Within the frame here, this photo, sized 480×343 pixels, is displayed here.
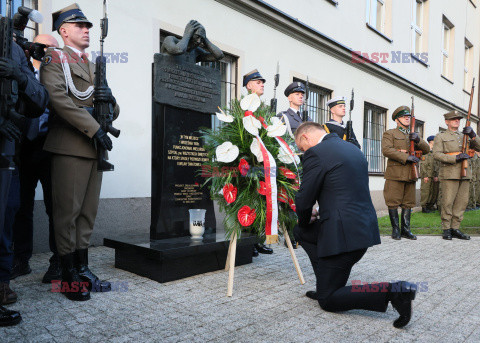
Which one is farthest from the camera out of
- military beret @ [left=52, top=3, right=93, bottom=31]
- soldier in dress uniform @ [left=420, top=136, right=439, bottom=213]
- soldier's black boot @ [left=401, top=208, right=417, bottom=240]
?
soldier in dress uniform @ [left=420, top=136, right=439, bottom=213]

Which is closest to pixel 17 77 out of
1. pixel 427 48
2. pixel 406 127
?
pixel 406 127

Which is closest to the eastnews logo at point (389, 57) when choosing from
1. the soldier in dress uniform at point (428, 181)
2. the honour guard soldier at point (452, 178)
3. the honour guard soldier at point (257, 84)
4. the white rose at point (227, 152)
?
the soldier in dress uniform at point (428, 181)

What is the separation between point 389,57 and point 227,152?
38.2ft

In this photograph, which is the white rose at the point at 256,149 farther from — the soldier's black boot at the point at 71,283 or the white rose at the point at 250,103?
the soldier's black boot at the point at 71,283

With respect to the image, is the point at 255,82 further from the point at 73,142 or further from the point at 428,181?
the point at 428,181

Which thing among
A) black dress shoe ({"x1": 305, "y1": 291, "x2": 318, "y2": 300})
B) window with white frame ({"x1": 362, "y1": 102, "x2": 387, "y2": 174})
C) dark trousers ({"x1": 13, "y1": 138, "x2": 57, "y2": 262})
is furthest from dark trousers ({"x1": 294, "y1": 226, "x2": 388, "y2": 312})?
window with white frame ({"x1": 362, "y1": 102, "x2": 387, "y2": 174})

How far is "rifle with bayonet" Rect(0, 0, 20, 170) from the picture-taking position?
2.66m

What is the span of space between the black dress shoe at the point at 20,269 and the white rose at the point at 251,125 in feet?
8.57

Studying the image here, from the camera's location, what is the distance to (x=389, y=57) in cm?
1347

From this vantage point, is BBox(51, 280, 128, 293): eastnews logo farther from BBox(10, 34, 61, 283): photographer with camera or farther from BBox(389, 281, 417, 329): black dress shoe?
BBox(389, 281, 417, 329): black dress shoe

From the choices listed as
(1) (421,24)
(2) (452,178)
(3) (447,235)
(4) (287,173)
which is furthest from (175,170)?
(1) (421,24)

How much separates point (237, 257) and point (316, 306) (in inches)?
58.9

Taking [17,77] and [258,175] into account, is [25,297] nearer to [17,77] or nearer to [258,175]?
[17,77]

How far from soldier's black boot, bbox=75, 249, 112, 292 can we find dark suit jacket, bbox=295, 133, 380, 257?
1.87 meters
